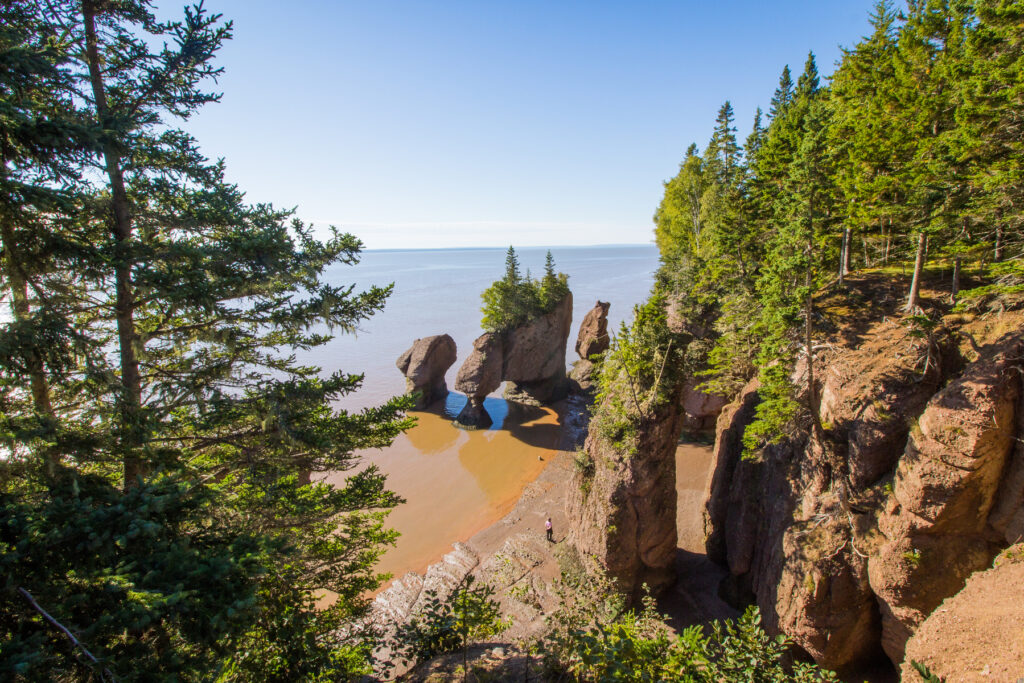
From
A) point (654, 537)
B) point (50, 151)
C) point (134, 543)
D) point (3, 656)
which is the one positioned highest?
point (50, 151)

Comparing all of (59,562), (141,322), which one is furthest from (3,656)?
(141,322)

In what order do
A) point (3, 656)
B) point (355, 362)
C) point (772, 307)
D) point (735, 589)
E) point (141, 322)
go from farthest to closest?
→ point (355, 362) < point (735, 589) < point (772, 307) < point (141, 322) < point (3, 656)

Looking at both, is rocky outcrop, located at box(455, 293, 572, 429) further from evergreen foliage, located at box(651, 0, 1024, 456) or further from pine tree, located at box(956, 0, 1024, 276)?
pine tree, located at box(956, 0, 1024, 276)

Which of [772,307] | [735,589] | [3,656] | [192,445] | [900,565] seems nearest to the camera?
[3,656]

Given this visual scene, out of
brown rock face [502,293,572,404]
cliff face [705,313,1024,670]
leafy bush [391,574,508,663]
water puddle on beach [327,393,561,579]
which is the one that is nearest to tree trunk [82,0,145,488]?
leafy bush [391,574,508,663]

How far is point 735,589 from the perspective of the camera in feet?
45.6

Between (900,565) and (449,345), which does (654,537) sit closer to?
(900,565)

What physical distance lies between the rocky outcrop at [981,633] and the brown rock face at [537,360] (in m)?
26.3

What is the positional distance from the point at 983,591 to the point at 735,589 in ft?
25.1

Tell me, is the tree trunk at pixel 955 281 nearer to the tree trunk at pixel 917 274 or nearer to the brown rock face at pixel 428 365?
the tree trunk at pixel 917 274

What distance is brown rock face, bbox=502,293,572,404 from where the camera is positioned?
3284 centimetres

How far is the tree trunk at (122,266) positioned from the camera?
6078mm

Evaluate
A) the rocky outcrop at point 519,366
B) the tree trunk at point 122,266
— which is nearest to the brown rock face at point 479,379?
the rocky outcrop at point 519,366

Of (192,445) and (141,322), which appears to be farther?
(141,322)
